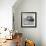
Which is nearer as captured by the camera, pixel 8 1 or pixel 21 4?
pixel 8 1

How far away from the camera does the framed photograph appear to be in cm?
489

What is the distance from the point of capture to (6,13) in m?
4.20

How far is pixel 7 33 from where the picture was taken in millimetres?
3709

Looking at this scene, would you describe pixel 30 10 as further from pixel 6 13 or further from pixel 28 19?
pixel 6 13

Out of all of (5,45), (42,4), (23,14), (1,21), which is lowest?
(5,45)

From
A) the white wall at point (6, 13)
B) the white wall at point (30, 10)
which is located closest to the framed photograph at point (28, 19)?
the white wall at point (30, 10)

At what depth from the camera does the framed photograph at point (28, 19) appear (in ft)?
16.0

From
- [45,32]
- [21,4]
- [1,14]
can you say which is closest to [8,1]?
[1,14]

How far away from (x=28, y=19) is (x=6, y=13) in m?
1.11

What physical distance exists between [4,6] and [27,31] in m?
1.50

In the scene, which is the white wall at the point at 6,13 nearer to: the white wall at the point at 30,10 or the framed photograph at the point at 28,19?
the white wall at the point at 30,10

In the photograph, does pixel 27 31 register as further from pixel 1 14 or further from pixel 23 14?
pixel 1 14

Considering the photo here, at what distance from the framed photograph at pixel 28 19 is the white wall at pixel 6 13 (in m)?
0.85

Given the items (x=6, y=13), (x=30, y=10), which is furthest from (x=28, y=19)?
(x=6, y=13)
